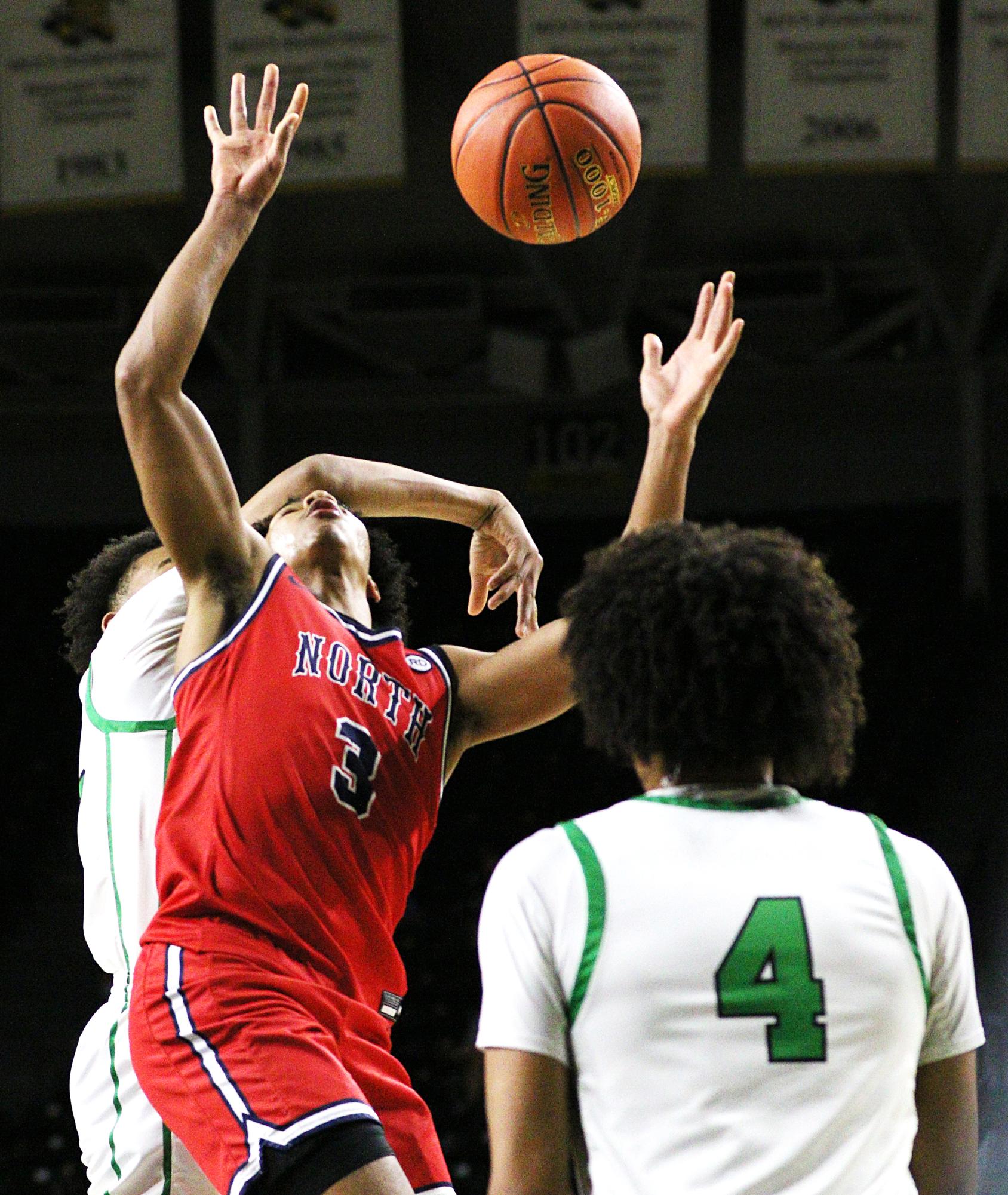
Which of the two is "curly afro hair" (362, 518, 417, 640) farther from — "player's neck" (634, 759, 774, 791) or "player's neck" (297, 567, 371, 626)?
"player's neck" (634, 759, 774, 791)

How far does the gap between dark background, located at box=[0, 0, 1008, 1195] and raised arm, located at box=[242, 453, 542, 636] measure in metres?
7.00

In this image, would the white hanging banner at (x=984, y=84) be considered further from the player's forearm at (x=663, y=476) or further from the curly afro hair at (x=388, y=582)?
the player's forearm at (x=663, y=476)

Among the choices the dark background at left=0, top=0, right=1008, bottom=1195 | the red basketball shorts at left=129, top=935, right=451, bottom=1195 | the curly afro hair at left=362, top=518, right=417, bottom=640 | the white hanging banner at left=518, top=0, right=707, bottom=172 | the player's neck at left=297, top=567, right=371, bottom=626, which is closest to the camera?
the red basketball shorts at left=129, top=935, right=451, bottom=1195

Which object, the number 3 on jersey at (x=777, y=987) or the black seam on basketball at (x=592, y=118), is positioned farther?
the black seam on basketball at (x=592, y=118)

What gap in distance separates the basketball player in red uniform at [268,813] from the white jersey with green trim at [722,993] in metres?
0.93

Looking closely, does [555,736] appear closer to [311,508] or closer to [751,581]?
[311,508]

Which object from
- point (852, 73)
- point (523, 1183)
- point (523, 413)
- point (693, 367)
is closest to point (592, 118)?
point (693, 367)

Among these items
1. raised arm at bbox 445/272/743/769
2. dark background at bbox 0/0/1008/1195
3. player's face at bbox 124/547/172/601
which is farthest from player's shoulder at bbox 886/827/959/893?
dark background at bbox 0/0/1008/1195

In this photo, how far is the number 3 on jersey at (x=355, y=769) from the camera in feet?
9.58

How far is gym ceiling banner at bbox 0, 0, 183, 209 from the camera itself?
415 inches

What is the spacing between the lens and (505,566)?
147 inches

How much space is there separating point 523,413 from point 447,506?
36.2 feet

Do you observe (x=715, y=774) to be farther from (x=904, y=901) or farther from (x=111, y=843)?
(x=111, y=843)

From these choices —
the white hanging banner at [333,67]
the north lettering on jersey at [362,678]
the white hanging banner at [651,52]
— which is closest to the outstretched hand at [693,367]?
the north lettering on jersey at [362,678]
